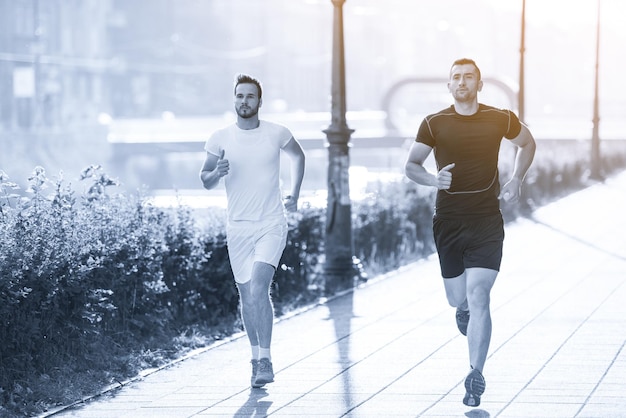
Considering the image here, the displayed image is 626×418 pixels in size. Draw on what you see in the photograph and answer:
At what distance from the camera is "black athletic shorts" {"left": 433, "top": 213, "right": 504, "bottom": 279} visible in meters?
7.48

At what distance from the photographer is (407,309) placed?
11.6 meters

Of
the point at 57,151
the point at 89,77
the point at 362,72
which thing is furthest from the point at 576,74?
the point at 57,151

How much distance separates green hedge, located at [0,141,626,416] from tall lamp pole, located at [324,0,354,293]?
312mm

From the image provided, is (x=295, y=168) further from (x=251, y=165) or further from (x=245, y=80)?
(x=245, y=80)

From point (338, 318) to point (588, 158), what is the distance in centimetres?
2898

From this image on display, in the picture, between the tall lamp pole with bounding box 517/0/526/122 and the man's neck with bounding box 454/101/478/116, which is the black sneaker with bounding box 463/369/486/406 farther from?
the tall lamp pole with bounding box 517/0/526/122

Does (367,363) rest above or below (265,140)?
below

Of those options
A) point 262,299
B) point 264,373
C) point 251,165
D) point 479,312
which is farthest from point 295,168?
point 479,312

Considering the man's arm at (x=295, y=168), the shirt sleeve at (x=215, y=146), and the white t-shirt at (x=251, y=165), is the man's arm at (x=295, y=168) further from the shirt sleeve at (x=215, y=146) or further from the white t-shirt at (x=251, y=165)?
the shirt sleeve at (x=215, y=146)

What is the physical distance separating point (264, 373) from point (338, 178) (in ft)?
19.3

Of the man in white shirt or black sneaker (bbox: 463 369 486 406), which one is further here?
the man in white shirt

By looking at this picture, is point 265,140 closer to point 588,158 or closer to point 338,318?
point 338,318

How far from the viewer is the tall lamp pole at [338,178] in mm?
13438

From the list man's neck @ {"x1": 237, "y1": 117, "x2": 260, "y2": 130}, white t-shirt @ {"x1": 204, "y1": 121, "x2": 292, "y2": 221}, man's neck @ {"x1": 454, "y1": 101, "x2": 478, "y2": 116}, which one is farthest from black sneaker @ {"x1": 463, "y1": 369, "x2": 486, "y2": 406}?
man's neck @ {"x1": 237, "y1": 117, "x2": 260, "y2": 130}
